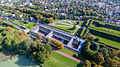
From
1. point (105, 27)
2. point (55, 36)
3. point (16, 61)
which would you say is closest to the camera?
point (16, 61)

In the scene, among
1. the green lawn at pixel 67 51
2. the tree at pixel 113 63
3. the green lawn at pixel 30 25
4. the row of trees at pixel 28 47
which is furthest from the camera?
the green lawn at pixel 30 25

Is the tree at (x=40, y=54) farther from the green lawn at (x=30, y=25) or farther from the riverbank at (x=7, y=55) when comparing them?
the green lawn at (x=30, y=25)

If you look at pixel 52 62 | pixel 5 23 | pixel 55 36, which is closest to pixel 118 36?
pixel 55 36

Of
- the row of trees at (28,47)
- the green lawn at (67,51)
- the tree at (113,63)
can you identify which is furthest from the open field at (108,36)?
the row of trees at (28,47)

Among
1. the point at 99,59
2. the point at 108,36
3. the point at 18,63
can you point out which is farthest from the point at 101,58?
the point at 18,63

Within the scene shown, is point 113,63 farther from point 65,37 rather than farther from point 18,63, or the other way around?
point 18,63

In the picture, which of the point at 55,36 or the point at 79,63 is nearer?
the point at 79,63

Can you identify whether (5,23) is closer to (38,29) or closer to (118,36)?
(38,29)

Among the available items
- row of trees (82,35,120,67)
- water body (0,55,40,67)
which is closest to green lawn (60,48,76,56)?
row of trees (82,35,120,67)
